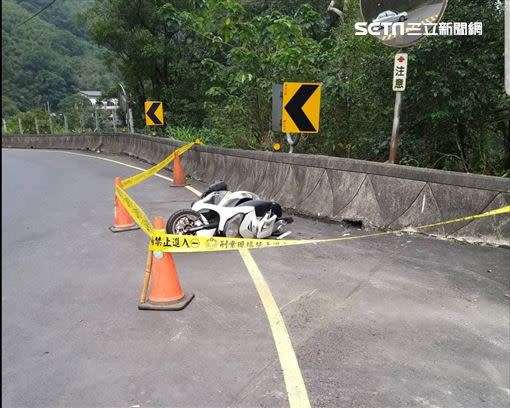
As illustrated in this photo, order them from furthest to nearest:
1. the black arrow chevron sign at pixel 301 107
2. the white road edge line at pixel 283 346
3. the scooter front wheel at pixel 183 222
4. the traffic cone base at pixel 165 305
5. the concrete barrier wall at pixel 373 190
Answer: the black arrow chevron sign at pixel 301 107 → the scooter front wheel at pixel 183 222 → the concrete barrier wall at pixel 373 190 → the traffic cone base at pixel 165 305 → the white road edge line at pixel 283 346

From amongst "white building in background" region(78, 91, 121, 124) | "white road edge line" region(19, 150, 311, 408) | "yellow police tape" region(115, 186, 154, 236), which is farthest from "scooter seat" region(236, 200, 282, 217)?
Result: "white building in background" region(78, 91, 121, 124)

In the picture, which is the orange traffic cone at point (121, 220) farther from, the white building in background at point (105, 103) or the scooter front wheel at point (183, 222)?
the white building in background at point (105, 103)

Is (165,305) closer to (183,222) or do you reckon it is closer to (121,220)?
(183,222)

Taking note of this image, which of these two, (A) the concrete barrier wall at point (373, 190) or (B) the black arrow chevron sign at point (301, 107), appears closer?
(A) the concrete barrier wall at point (373, 190)

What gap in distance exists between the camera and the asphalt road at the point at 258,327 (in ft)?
10.7

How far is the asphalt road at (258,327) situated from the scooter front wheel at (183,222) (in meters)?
0.48

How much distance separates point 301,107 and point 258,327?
571cm

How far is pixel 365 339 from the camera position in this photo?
4004 millimetres

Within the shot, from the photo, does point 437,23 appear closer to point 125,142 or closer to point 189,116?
point 125,142

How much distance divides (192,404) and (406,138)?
7.49 metres

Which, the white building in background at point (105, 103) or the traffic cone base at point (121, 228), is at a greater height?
the white building in background at point (105, 103)

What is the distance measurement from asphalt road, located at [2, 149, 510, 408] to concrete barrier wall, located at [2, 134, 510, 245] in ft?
1.29

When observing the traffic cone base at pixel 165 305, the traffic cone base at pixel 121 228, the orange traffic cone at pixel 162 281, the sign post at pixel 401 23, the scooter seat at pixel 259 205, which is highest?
the sign post at pixel 401 23

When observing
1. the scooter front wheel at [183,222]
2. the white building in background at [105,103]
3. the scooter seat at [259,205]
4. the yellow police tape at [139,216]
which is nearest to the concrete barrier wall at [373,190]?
the scooter seat at [259,205]
